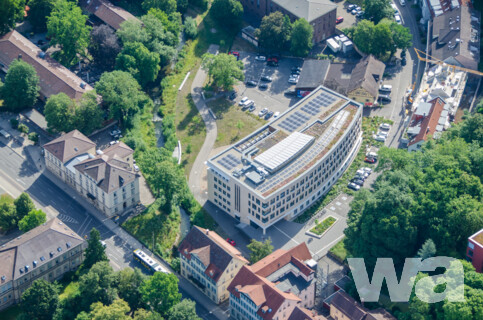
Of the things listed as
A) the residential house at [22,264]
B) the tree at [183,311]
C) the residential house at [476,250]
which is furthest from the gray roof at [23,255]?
the residential house at [476,250]

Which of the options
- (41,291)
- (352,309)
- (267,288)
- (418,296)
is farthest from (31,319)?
(418,296)

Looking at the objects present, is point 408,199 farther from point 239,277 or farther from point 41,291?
point 41,291

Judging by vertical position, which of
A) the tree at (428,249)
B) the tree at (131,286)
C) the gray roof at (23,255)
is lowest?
the tree at (131,286)

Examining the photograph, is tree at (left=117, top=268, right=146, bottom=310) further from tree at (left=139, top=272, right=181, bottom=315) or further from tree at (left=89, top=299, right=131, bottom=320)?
tree at (left=89, top=299, right=131, bottom=320)

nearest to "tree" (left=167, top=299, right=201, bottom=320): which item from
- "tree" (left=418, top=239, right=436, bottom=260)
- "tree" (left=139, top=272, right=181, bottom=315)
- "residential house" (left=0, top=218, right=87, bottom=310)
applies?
"tree" (left=139, top=272, right=181, bottom=315)

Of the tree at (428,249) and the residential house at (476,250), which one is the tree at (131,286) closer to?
the tree at (428,249)

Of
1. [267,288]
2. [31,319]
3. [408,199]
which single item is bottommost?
[31,319]
